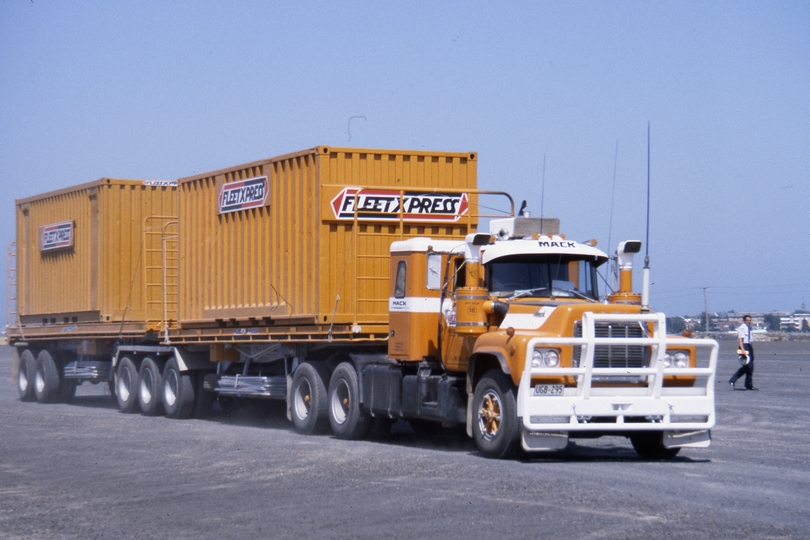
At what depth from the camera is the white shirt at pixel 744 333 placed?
2603 centimetres

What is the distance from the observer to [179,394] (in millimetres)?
20719

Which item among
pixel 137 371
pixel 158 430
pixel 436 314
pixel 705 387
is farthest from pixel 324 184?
pixel 137 371

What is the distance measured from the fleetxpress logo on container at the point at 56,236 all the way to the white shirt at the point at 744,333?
14.5 m

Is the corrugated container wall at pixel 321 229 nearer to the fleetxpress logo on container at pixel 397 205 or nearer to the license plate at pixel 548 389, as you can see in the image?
the fleetxpress logo on container at pixel 397 205

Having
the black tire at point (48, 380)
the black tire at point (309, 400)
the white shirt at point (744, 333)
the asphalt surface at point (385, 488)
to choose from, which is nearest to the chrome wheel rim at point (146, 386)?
the black tire at point (48, 380)

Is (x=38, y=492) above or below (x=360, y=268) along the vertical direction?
below

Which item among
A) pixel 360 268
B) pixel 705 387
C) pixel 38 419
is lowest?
pixel 38 419

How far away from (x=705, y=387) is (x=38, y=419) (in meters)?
11.6

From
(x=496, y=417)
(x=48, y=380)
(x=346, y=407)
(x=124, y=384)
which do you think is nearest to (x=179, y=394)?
(x=124, y=384)

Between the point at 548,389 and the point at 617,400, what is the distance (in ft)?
2.50

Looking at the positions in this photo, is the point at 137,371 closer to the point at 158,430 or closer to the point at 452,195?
the point at 158,430

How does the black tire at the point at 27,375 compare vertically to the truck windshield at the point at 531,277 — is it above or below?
below

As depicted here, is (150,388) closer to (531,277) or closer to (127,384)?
(127,384)

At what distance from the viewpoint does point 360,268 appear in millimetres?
16703
